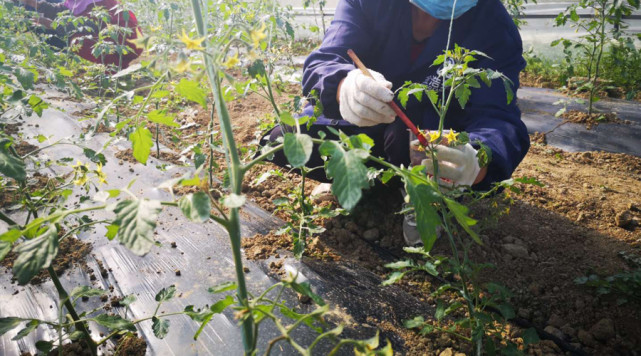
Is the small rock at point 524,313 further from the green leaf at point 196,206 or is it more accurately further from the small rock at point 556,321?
the green leaf at point 196,206

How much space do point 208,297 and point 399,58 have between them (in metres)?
1.52

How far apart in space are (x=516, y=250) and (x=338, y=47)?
1308 millimetres

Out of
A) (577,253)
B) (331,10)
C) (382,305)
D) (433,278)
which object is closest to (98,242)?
(382,305)

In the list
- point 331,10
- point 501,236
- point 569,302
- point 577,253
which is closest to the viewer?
point 569,302

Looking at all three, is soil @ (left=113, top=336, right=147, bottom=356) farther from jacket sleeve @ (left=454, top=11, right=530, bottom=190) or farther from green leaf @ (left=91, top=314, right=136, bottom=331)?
jacket sleeve @ (left=454, top=11, right=530, bottom=190)

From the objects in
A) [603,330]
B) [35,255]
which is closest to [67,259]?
[35,255]

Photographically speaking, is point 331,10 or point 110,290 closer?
point 110,290

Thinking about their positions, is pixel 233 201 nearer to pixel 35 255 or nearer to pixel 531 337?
pixel 35 255

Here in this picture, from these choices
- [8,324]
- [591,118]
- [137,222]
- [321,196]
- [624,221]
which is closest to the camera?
[137,222]

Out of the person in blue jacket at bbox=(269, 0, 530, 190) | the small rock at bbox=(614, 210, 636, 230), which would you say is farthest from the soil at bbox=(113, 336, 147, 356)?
the small rock at bbox=(614, 210, 636, 230)

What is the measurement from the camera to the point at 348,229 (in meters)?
1.95

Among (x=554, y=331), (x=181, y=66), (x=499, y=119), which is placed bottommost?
(x=554, y=331)

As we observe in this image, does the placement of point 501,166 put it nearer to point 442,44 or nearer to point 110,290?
point 442,44

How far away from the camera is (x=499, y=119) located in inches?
70.2
